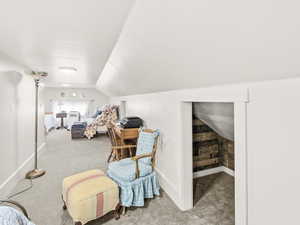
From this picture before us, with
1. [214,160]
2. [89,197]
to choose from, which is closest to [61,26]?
[89,197]

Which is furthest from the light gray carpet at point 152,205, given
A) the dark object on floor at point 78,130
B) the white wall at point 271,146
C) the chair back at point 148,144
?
the dark object on floor at point 78,130

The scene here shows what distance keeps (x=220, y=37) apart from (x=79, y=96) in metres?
8.75

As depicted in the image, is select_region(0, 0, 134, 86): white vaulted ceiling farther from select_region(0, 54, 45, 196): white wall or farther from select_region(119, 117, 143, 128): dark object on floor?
select_region(119, 117, 143, 128): dark object on floor

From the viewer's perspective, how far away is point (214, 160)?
3.04 metres

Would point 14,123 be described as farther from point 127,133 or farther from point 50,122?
point 50,122

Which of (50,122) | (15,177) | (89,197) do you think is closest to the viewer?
(89,197)

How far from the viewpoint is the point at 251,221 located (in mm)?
1233

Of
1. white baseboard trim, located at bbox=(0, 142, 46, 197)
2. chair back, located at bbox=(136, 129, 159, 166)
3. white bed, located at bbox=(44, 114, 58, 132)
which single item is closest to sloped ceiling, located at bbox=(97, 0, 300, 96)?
chair back, located at bbox=(136, 129, 159, 166)

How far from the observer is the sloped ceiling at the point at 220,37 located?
0.72 metres

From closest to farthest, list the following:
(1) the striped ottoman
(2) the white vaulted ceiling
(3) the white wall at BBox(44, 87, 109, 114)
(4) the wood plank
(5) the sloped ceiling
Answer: (5) the sloped ceiling < (2) the white vaulted ceiling < (1) the striped ottoman < (4) the wood plank < (3) the white wall at BBox(44, 87, 109, 114)

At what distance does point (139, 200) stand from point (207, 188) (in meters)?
1.23

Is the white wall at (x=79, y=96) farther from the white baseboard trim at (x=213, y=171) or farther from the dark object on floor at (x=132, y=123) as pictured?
the white baseboard trim at (x=213, y=171)

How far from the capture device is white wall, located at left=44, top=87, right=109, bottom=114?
8086 mm

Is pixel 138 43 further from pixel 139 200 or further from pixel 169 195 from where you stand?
pixel 169 195
